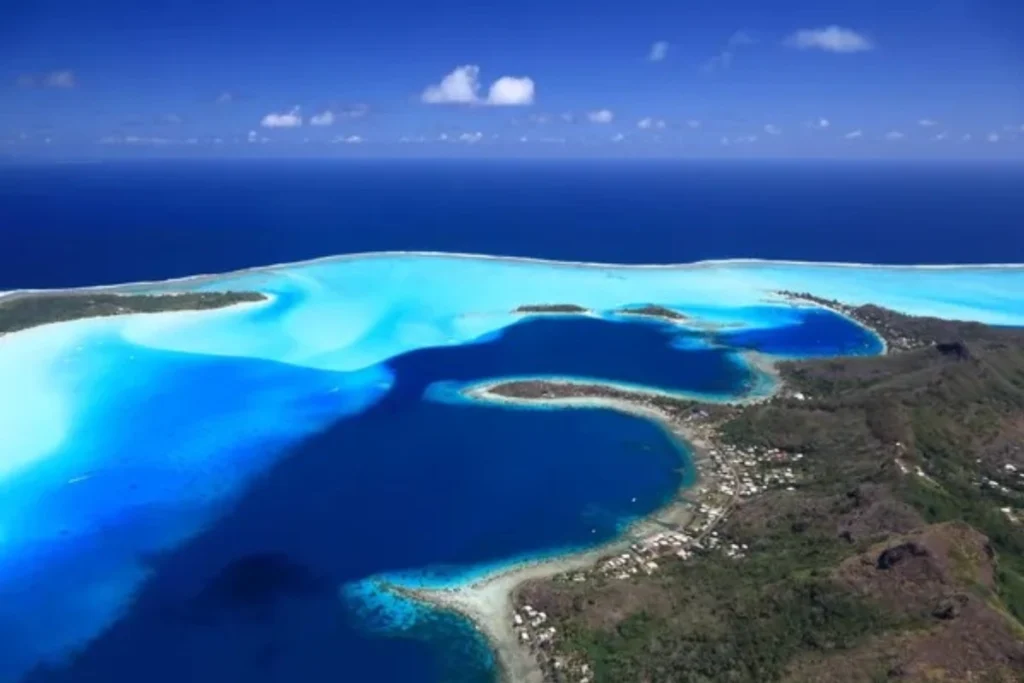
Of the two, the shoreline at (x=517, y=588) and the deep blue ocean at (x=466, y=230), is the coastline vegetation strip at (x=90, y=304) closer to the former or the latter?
the deep blue ocean at (x=466, y=230)

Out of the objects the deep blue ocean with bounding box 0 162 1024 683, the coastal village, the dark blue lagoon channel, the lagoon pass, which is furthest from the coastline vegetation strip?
the coastal village

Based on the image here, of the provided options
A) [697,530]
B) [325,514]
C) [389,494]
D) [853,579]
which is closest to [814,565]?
[853,579]

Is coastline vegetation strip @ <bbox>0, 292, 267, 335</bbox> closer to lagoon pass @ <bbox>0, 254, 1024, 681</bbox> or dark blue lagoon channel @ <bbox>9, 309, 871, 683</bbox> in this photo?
lagoon pass @ <bbox>0, 254, 1024, 681</bbox>

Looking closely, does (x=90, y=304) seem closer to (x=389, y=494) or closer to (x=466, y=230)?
(x=389, y=494)

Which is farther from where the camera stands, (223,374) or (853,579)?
(223,374)

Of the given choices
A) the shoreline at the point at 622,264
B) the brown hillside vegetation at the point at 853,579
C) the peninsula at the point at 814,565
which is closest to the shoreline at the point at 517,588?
the peninsula at the point at 814,565

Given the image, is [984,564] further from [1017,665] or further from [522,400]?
[522,400]
